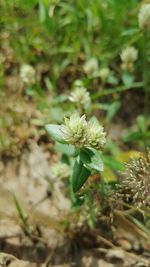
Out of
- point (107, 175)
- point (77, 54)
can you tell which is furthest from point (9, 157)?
point (77, 54)

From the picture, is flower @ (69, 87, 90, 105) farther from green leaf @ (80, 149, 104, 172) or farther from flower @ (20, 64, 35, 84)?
green leaf @ (80, 149, 104, 172)

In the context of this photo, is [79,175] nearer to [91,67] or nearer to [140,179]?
[140,179]

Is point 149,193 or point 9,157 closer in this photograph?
point 149,193

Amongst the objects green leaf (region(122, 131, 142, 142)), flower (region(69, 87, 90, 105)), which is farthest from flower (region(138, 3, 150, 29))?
green leaf (region(122, 131, 142, 142))

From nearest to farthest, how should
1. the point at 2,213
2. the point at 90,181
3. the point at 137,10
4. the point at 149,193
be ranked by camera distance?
the point at 149,193
the point at 90,181
the point at 2,213
the point at 137,10

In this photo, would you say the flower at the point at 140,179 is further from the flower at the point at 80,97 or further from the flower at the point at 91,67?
the flower at the point at 91,67

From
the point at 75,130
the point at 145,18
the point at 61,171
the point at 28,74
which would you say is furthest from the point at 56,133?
the point at 28,74

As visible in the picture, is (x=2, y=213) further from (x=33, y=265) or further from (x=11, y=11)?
(x=11, y=11)
